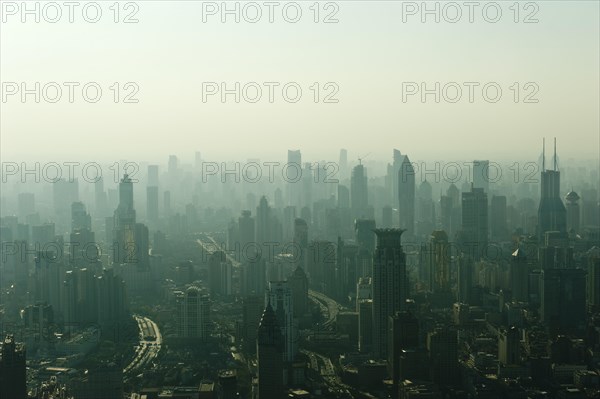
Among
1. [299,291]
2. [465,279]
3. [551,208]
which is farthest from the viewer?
[551,208]

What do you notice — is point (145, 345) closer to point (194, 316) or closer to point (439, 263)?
point (194, 316)

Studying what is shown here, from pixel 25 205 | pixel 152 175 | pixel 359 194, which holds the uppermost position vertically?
pixel 152 175

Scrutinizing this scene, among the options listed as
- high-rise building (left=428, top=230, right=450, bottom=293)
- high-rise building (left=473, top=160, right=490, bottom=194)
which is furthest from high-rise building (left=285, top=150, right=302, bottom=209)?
high-rise building (left=473, top=160, right=490, bottom=194)

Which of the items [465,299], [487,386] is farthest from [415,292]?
[487,386]

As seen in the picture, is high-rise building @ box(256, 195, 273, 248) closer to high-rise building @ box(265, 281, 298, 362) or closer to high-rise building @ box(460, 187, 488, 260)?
high-rise building @ box(460, 187, 488, 260)

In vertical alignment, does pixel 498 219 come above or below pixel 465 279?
above

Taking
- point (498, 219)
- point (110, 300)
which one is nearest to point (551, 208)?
point (498, 219)

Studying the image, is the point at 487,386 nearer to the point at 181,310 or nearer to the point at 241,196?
the point at 181,310
